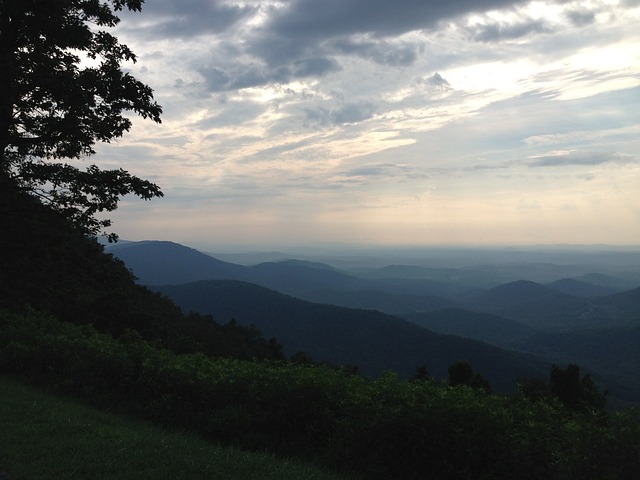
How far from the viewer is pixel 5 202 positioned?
11141 millimetres

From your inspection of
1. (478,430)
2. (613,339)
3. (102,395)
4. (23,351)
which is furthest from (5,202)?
(613,339)

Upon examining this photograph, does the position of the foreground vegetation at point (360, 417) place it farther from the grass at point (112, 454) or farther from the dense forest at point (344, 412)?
the grass at point (112, 454)

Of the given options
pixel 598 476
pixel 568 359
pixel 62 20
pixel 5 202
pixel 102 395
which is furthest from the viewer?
pixel 568 359

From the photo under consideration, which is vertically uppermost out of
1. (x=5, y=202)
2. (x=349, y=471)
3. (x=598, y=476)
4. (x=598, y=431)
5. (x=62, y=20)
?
(x=62, y=20)

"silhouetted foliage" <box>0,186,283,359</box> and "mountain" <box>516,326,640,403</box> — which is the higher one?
"silhouetted foliage" <box>0,186,283,359</box>

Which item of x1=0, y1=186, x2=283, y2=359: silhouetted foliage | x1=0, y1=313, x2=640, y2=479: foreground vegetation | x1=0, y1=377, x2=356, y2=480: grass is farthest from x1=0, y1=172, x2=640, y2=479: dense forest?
x1=0, y1=186, x2=283, y2=359: silhouetted foliage

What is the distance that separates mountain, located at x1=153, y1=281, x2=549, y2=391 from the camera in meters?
123

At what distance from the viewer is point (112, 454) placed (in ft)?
17.3

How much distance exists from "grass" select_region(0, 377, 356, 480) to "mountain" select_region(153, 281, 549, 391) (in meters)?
99.4

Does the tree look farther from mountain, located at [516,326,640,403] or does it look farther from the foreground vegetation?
mountain, located at [516,326,640,403]

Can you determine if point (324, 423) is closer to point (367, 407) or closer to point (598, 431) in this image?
point (367, 407)

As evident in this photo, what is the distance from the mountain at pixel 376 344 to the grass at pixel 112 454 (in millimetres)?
99428

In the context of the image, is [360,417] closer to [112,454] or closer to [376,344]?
[112,454]

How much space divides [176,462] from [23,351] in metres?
6.17
